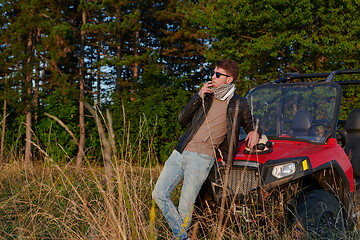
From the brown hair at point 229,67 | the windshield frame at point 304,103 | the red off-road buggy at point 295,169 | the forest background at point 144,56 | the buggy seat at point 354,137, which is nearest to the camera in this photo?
the red off-road buggy at point 295,169

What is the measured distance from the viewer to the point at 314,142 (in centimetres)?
443

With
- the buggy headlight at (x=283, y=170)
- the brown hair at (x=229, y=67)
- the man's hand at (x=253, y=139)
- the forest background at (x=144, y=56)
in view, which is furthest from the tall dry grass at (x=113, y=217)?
the forest background at (x=144, y=56)

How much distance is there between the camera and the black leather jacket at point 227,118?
389 centimetres

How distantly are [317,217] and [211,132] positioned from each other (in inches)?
47.9

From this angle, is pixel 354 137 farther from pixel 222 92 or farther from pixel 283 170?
pixel 222 92

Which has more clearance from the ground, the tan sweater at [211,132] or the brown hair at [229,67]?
the brown hair at [229,67]

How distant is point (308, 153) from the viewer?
13.4 ft

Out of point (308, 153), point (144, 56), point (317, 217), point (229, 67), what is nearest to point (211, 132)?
point (229, 67)

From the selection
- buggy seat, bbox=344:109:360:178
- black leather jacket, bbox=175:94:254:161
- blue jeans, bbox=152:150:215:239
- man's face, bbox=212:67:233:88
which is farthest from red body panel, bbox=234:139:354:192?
buggy seat, bbox=344:109:360:178

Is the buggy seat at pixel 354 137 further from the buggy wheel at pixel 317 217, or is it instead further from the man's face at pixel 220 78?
the man's face at pixel 220 78

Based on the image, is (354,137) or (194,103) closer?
(194,103)

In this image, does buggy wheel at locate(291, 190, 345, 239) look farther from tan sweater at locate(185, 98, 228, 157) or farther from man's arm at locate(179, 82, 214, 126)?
man's arm at locate(179, 82, 214, 126)

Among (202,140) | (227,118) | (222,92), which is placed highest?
(222,92)

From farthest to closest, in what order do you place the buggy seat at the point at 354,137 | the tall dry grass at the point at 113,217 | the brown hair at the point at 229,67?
the buggy seat at the point at 354,137
the brown hair at the point at 229,67
the tall dry grass at the point at 113,217
